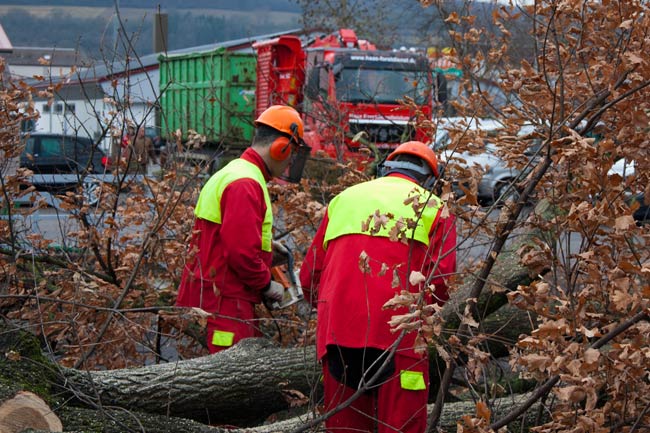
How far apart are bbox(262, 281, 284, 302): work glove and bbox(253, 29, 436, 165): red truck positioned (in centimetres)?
501

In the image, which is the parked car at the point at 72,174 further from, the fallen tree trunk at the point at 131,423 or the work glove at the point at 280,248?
the fallen tree trunk at the point at 131,423

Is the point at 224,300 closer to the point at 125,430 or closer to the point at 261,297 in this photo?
the point at 261,297

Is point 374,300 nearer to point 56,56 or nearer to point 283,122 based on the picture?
point 283,122

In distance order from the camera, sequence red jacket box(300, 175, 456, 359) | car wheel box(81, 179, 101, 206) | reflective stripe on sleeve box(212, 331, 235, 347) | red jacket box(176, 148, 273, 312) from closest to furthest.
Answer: red jacket box(300, 175, 456, 359)
red jacket box(176, 148, 273, 312)
reflective stripe on sleeve box(212, 331, 235, 347)
car wheel box(81, 179, 101, 206)

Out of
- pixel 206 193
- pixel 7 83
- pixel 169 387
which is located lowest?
pixel 169 387

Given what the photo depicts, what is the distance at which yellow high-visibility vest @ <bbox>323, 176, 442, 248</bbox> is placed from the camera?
4.06m

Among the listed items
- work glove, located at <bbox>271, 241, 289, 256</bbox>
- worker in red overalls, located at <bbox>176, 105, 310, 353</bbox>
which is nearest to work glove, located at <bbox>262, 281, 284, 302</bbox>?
worker in red overalls, located at <bbox>176, 105, 310, 353</bbox>

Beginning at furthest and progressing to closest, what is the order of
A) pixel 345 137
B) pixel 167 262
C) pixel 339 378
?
pixel 345 137 → pixel 167 262 → pixel 339 378

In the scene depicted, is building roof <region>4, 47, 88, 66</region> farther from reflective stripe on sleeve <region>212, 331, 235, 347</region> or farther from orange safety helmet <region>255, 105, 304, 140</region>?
reflective stripe on sleeve <region>212, 331, 235, 347</region>

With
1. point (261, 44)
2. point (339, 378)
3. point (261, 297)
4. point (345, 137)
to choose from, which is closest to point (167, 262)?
point (261, 297)

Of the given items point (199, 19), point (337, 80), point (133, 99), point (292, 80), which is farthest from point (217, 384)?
point (199, 19)

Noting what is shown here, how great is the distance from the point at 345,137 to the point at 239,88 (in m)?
10.1

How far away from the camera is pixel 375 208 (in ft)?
13.4

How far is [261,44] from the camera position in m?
18.5
